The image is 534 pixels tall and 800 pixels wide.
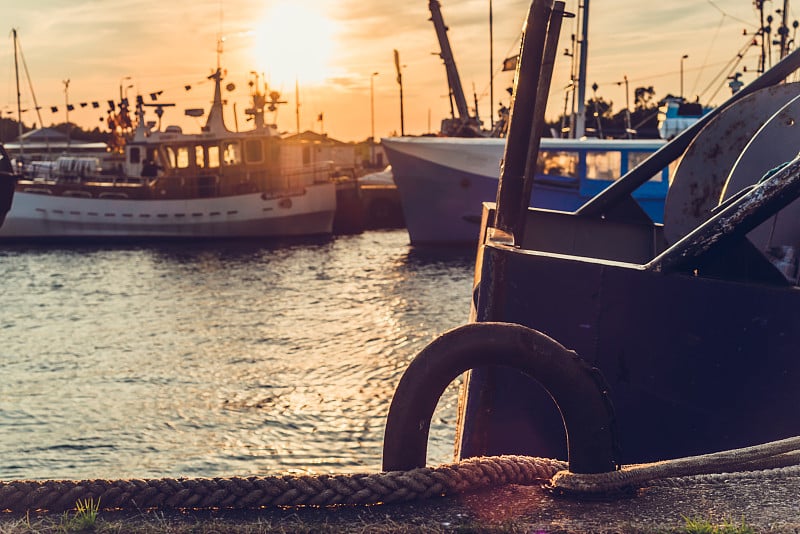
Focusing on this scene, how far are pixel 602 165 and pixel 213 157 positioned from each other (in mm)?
20802

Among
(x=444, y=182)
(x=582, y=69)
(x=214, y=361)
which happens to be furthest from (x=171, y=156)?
(x=214, y=361)

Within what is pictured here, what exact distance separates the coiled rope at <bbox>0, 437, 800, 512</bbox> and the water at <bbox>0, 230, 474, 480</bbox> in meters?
A: 6.08

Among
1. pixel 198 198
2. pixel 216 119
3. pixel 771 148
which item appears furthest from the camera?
pixel 216 119

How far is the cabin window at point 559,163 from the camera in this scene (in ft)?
89.5

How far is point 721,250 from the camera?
4.42 metres

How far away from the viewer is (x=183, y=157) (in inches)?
1652

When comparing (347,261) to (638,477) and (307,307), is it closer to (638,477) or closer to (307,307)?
(307,307)

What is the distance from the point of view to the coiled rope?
3455 mm

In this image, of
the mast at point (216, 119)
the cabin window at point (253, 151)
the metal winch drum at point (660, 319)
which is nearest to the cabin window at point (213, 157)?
the mast at point (216, 119)

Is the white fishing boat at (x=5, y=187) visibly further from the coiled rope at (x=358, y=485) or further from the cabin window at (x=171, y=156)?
the cabin window at (x=171, y=156)

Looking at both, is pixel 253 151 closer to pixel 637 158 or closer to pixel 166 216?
pixel 166 216

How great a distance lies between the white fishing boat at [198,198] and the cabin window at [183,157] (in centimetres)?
5

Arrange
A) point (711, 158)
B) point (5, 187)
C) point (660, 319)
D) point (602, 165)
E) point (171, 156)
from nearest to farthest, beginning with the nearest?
point (660, 319) → point (5, 187) → point (711, 158) → point (602, 165) → point (171, 156)

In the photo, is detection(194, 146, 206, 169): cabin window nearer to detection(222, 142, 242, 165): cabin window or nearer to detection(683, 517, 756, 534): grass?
detection(222, 142, 242, 165): cabin window
